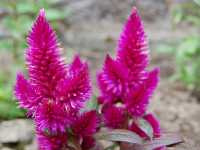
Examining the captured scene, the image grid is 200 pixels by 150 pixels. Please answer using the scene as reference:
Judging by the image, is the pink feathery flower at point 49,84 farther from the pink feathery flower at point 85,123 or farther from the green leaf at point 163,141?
the green leaf at point 163,141

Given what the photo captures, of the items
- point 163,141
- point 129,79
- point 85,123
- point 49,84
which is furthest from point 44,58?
point 163,141

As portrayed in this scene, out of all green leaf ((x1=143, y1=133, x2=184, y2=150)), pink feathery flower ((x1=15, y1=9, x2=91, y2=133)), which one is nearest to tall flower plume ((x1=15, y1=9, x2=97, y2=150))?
pink feathery flower ((x1=15, y1=9, x2=91, y2=133))

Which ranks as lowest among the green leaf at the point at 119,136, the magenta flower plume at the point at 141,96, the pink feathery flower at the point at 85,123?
the green leaf at the point at 119,136

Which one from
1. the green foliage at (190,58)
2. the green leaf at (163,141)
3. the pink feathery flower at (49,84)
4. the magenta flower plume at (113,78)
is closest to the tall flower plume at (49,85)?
the pink feathery flower at (49,84)

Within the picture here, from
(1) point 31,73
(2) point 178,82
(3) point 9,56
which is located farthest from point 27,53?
(3) point 9,56

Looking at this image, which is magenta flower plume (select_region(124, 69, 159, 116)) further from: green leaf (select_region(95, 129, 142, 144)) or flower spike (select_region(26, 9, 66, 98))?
flower spike (select_region(26, 9, 66, 98))

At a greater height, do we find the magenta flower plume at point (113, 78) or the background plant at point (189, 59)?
the background plant at point (189, 59)

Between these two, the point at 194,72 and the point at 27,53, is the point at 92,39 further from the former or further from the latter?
the point at 27,53
